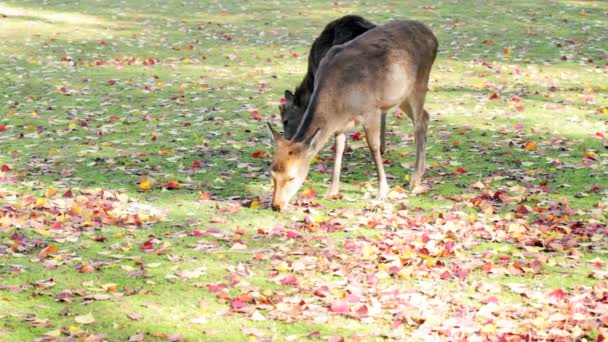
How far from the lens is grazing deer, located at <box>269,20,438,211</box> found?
7.91 m

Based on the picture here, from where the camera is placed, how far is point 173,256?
6922 mm

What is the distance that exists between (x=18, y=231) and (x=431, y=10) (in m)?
17.6

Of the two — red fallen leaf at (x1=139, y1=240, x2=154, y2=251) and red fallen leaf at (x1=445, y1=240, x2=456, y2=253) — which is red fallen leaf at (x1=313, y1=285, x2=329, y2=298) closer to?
red fallen leaf at (x1=445, y1=240, x2=456, y2=253)

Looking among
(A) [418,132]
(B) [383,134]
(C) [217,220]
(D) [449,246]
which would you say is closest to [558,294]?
(D) [449,246]

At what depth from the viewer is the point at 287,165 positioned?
7.80 m

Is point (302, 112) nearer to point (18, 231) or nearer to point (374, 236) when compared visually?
point (374, 236)

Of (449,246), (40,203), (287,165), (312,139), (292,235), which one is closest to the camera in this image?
(449,246)

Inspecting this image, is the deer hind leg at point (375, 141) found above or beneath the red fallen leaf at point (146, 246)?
above

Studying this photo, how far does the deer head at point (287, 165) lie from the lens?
780cm

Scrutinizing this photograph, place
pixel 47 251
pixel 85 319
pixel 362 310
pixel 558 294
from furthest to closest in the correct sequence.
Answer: pixel 47 251
pixel 558 294
pixel 362 310
pixel 85 319

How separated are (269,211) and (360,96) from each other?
5.20ft

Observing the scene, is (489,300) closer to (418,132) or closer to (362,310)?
(362,310)

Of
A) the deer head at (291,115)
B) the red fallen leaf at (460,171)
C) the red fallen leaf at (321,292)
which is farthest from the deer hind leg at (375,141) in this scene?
the red fallen leaf at (321,292)

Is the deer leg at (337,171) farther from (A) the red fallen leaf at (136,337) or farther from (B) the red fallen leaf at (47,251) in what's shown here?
(A) the red fallen leaf at (136,337)
